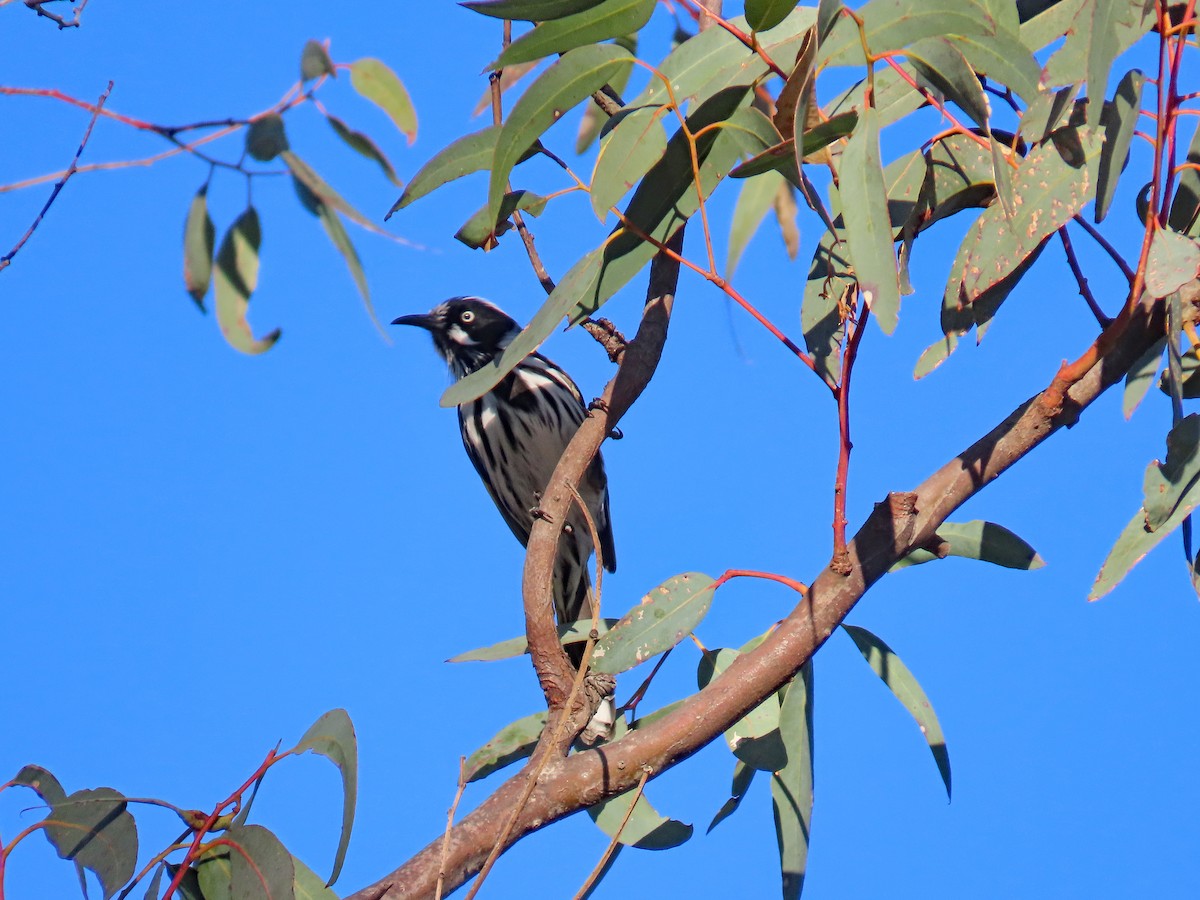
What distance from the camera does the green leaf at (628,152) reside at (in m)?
2.17

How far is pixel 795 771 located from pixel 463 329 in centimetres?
386

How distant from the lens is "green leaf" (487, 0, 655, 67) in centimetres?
210

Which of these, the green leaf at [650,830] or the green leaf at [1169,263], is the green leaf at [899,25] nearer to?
the green leaf at [1169,263]

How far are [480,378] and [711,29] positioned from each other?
74 centimetres

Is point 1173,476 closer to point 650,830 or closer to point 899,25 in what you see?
point 899,25

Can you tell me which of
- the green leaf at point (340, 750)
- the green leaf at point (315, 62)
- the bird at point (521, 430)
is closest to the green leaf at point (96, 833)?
the green leaf at point (340, 750)

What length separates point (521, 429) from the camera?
5.46 m

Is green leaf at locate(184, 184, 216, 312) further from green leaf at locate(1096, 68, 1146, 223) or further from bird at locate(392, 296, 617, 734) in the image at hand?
bird at locate(392, 296, 617, 734)

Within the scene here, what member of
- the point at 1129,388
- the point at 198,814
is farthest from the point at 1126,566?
the point at 198,814

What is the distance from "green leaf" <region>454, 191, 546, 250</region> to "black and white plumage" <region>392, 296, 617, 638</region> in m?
2.72

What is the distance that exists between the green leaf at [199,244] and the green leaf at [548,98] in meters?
0.91

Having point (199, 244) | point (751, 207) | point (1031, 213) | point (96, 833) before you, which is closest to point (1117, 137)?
point (1031, 213)

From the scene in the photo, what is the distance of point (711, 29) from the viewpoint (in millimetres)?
2229

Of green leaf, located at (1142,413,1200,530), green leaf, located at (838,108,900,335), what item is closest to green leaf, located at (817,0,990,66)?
green leaf, located at (838,108,900,335)
